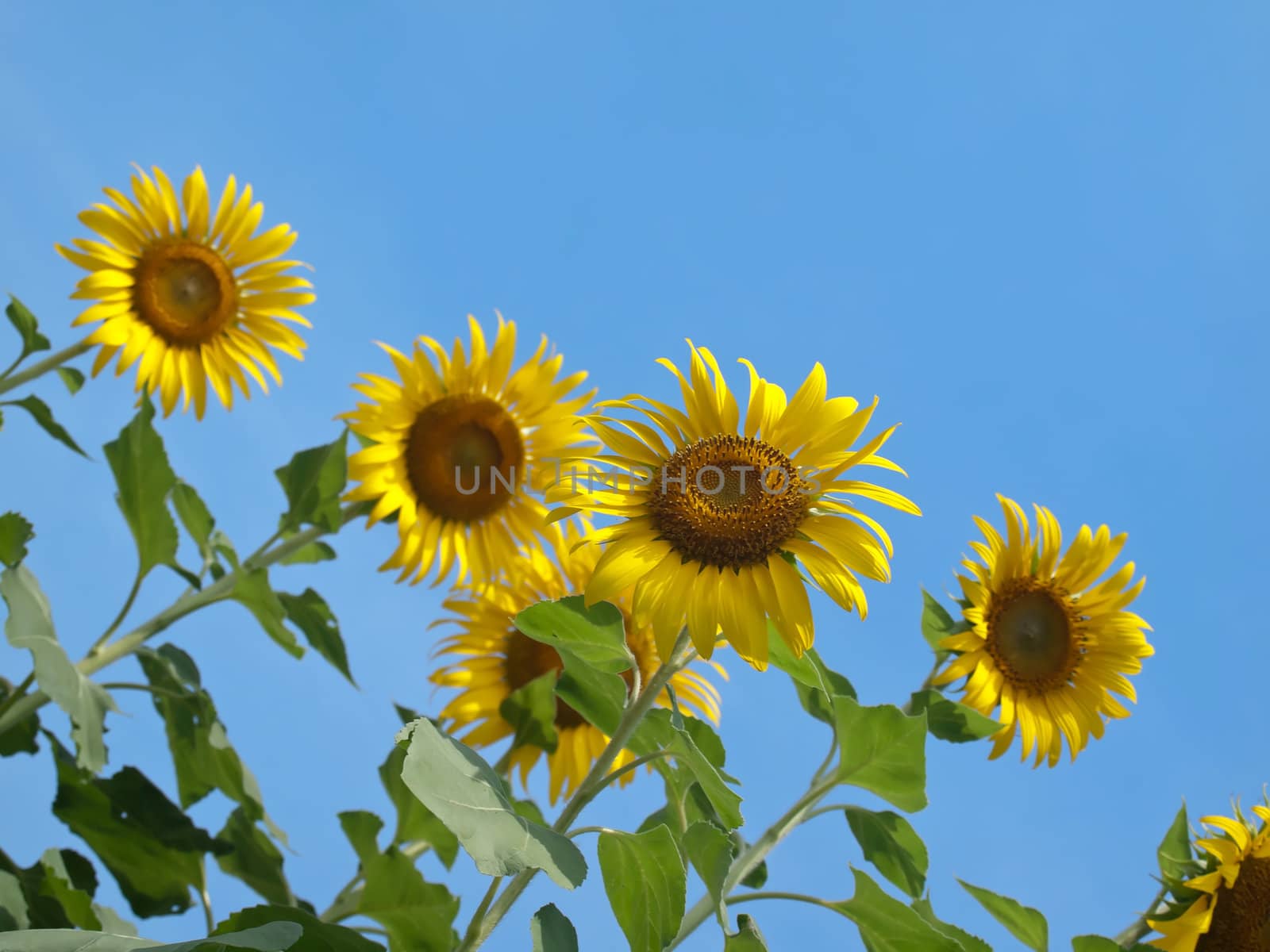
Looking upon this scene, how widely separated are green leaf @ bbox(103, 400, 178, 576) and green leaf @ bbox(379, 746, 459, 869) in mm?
875

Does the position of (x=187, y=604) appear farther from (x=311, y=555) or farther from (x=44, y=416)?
(x=44, y=416)

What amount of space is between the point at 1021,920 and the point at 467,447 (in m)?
2.26

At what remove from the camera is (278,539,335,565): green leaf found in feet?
10.9

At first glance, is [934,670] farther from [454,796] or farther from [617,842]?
[454,796]

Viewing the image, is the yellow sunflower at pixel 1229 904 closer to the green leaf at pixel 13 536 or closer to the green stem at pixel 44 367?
the green leaf at pixel 13 536

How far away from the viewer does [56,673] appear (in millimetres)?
2594

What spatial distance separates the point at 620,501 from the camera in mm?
2098

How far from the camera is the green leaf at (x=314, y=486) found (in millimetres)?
3151

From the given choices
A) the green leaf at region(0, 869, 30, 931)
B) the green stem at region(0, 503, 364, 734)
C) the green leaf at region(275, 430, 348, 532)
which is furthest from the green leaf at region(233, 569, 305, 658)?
the green leaf at region(0, 869, 30, 931)

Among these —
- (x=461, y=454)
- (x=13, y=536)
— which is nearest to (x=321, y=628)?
(x=13, y=536)

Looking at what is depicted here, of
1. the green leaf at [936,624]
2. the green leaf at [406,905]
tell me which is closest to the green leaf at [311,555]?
the green leaf at [406,905]

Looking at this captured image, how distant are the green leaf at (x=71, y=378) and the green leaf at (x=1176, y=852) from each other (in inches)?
135

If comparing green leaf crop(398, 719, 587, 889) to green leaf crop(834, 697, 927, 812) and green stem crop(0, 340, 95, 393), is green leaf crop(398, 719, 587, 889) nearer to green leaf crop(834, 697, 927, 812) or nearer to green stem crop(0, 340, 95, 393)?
green leaf crop(834, 697, 927, 812)

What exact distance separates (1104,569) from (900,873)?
61.6 inches
